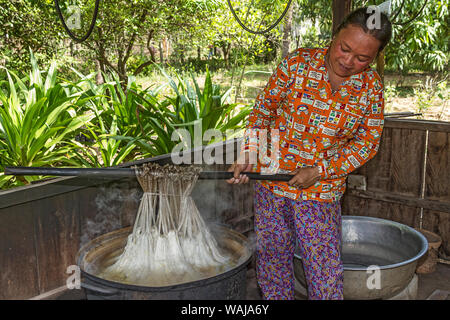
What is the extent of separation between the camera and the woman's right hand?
1811mm

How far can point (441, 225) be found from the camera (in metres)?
3.23

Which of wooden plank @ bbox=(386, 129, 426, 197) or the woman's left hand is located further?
wooden plank @ bbox=(386, 129, 426, 197)

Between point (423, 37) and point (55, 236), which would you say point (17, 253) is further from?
point (423, 37)

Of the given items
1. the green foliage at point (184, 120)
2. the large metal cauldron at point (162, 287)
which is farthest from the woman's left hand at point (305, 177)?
the green foliage at point (184, 120)

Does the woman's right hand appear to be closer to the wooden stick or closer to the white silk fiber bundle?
the wooden stick

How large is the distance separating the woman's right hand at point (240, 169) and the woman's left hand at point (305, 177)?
0.19 metres

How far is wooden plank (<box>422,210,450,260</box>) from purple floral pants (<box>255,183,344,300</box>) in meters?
1.59

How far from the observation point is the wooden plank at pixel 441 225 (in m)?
3.21

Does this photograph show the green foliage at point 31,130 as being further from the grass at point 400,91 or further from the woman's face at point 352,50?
the grass at point 400,91

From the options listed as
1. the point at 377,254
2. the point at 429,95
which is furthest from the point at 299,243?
the point at 429,95

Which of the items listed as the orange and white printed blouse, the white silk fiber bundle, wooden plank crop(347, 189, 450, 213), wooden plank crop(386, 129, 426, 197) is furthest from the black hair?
wooden plank crop(347, 189, 450, 213)
